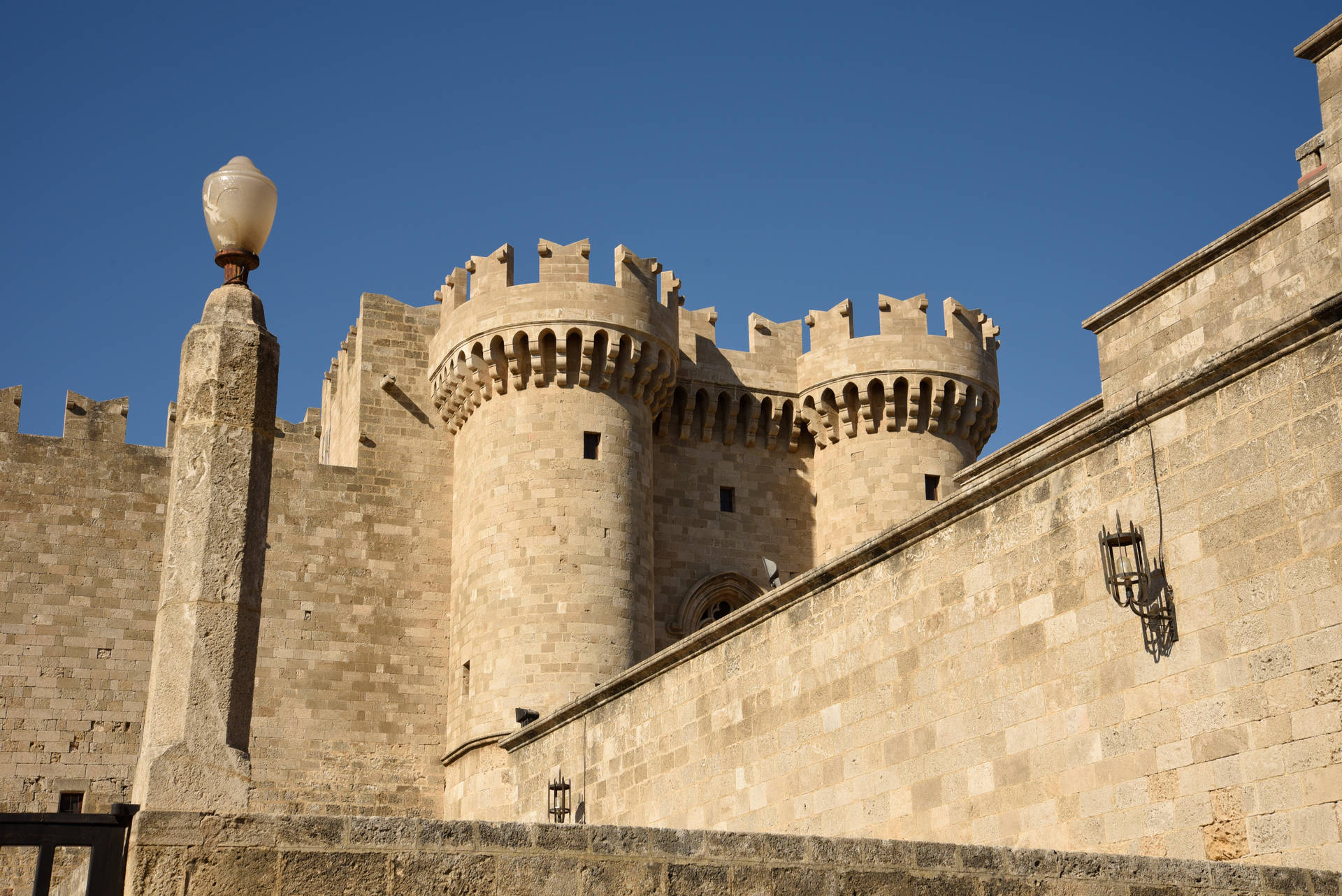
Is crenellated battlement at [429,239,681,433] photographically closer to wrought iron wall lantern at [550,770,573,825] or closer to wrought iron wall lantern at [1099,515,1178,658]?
wrought iron wall lantern at [550,770,573,825]

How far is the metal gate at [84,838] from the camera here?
15.6 feet

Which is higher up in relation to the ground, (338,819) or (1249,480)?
(1249,480)

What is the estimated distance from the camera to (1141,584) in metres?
8.36

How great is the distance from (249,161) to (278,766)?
14306 millimetres

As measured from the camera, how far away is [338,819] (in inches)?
202

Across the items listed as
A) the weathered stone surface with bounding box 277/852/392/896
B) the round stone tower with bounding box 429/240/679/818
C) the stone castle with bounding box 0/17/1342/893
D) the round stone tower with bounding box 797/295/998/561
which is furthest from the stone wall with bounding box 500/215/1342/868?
the round stone tower with bounding box 797/295/998/561

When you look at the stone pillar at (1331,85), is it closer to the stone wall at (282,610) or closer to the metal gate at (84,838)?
the metal gate at (84,838)

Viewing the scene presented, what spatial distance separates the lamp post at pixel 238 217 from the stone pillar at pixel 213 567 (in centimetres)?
13

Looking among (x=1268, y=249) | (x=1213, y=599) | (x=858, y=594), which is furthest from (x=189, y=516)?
(x=1268, y=249)

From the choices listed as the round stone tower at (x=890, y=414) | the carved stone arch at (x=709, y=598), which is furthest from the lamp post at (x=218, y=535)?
the round stone tower at (x=890, y=414)

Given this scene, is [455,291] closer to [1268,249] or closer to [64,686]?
[64,686]

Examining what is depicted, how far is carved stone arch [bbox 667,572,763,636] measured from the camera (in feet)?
69.0

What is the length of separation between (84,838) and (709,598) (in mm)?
16894

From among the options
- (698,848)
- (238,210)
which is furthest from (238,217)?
(698,848)
